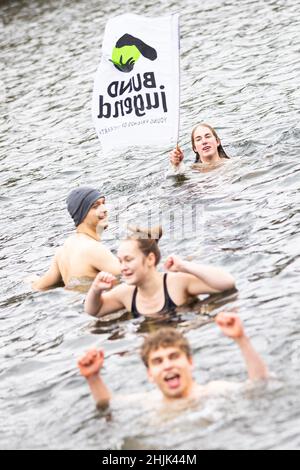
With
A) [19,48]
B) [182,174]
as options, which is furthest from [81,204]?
[19,48]

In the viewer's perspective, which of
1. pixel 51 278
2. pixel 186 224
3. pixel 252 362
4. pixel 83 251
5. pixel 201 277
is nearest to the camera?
pixel 252 362

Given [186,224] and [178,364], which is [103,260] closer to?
[186,224]

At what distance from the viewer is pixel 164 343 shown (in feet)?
30.3

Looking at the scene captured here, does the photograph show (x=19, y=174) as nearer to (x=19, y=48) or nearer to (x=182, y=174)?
(x=182, y=174)

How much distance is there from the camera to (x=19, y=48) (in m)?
34.8

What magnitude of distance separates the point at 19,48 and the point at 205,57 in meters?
9.93

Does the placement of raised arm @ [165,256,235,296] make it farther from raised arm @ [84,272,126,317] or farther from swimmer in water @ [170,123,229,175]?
swimmer in water @ [170,123,229,175]

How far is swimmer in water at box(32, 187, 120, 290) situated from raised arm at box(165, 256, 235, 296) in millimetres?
1858

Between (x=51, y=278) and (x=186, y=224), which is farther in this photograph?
(x=186, y=224)

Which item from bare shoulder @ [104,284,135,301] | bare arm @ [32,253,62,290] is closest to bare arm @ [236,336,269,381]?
bare shoulder @ [104,284,135,301]

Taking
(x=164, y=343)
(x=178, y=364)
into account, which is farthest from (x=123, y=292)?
(x=178, y=364)

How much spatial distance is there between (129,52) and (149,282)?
5.64 m

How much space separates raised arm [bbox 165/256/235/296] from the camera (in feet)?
37.2
